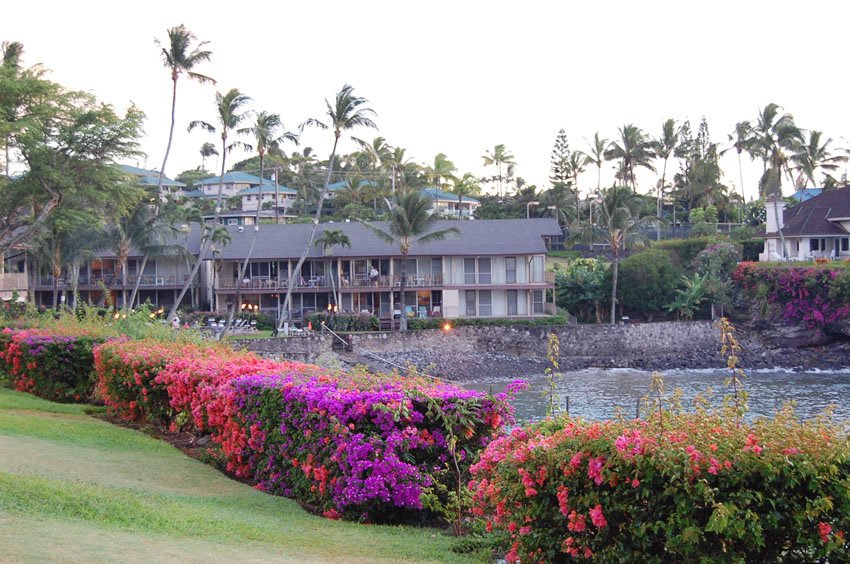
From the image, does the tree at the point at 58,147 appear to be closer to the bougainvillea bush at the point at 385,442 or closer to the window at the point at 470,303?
the window at the point at 470,303

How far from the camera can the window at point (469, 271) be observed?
5619cm

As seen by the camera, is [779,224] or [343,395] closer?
[343,395]

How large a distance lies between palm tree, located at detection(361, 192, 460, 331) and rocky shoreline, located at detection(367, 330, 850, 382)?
332 centimetres

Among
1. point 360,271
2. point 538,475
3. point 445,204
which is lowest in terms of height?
point 538,475

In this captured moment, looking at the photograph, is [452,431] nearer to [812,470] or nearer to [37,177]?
[812,470]

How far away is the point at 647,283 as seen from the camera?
57.8m

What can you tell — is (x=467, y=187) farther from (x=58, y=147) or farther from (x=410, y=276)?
(x=58, y=147)

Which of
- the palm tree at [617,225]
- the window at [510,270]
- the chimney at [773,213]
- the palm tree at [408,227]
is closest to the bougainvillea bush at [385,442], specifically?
the palm tree at [408,227]

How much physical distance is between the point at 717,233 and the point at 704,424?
211 feet

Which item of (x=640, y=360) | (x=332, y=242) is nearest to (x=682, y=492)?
(x=640, y=360)

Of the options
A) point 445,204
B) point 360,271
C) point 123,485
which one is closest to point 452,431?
point 123,485

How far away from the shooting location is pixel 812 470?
7.55 m

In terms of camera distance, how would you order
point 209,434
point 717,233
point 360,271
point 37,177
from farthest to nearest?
point 717,233 → point 360,271 → point 37,177 → point 209,434

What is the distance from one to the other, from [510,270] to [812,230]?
71.0 feet
